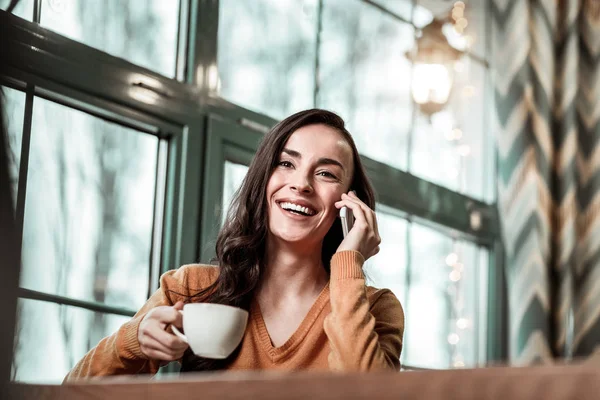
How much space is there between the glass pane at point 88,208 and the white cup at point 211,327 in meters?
0.76

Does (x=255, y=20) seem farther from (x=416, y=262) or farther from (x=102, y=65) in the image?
(x=416, y=262)

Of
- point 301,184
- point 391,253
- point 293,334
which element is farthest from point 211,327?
point 391,253

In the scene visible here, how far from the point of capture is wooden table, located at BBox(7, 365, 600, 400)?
1.07 feet

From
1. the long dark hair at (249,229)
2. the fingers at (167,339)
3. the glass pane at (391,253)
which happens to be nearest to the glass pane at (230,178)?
the long dark hair at (249,229)

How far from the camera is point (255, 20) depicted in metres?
2.39

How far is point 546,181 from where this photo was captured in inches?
126

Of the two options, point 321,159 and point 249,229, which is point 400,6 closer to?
point 321,159

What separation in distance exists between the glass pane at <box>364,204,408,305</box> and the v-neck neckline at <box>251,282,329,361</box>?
1065 mm

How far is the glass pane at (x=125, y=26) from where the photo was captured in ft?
6.24

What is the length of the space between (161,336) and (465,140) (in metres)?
2.32

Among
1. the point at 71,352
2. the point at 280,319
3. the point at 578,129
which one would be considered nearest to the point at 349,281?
the point at 280,319

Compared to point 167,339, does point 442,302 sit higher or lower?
higher

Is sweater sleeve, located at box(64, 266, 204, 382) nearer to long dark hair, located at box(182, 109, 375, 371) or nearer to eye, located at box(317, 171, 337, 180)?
long dark hair, located at box(182, 109, 375, 371)

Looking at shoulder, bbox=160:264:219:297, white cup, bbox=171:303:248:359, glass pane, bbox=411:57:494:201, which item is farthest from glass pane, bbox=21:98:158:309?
glass pane, bbox=411:57:494:201
